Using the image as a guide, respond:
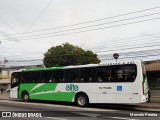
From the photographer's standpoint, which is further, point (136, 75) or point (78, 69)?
point (78, 69)

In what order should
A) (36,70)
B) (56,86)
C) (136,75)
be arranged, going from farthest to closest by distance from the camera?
(36,70)
(56,86)
(136,75)

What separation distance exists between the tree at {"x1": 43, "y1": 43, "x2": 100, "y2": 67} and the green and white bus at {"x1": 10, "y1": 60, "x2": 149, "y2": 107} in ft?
84.2

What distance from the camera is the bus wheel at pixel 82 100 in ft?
72.4

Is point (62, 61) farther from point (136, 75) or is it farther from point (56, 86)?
point (136, 75)

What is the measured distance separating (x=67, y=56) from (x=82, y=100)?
102 ft

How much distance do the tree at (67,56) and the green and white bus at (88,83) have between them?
25.7 meters

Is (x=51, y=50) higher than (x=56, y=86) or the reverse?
higher

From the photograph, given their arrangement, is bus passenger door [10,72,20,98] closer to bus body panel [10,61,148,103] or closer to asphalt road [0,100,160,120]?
bus body panel [10,61,148,103]

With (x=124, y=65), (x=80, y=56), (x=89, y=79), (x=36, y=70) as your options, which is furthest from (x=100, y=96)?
(x=80, y=56)

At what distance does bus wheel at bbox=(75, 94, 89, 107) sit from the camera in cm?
2208

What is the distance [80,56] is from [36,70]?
27707 millimetres

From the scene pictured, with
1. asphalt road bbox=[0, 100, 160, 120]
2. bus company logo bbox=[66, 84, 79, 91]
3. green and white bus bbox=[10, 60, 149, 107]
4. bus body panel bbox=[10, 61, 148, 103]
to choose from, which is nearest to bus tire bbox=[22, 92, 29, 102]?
green and white bus bbox=[10, 60, 149, 107]

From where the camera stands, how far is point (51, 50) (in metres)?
54.8

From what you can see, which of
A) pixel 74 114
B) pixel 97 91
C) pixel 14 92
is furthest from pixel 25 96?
pixel 74 114
